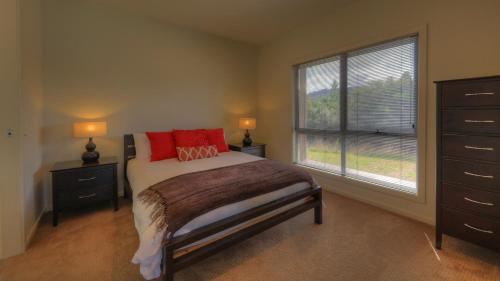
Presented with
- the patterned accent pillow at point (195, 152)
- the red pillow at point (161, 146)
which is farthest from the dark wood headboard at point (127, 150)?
the patterned accent pillow at point (195, 152)

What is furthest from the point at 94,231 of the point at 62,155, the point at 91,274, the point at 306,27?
the point at 306,27

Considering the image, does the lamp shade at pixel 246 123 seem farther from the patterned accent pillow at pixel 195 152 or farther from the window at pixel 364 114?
the patterned accent pillow at pixel 195 152

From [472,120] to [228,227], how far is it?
212cm

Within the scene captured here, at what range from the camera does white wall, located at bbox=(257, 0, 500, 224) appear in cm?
208

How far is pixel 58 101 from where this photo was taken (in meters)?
2.86

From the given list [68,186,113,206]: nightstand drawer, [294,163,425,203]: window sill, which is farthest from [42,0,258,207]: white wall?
[294,163,425,203]: window sill

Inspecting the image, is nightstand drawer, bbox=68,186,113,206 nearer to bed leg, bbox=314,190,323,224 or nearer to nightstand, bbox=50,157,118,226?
nightstand, bbox=50,157,118,226

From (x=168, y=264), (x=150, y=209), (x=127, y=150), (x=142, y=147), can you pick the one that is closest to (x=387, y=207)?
(x=168, y=264)

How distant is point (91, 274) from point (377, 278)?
220cm

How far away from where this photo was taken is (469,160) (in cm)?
176

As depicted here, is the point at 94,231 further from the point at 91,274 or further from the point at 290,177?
the point at 290,177

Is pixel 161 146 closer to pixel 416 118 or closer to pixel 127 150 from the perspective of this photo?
pixel 127 150

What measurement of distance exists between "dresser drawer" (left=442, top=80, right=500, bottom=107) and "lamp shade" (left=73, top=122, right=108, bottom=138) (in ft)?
12.2

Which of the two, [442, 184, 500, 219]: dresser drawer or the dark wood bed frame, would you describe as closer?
the dark wood bed frame
